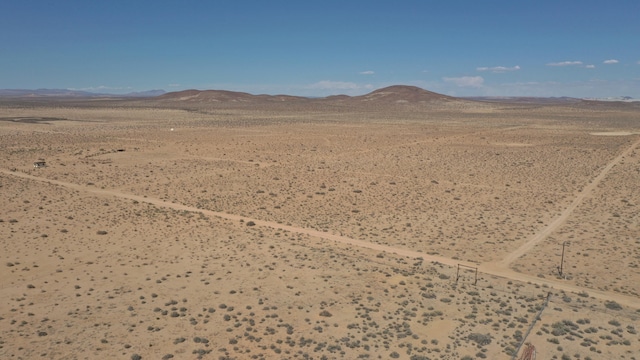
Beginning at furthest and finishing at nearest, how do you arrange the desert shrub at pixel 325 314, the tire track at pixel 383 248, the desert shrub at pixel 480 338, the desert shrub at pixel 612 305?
the tire track at pixel 383 248
the desert shrub at pixel 612 305
the desert shrub at pixel 325 314
the desert shrub at pixel 480 338

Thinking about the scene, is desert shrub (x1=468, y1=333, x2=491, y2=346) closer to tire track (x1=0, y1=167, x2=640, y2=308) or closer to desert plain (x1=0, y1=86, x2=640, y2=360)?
desert plain (x1=0, y1=86, x2=640, y2=360)

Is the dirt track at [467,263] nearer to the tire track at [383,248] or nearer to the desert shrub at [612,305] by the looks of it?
the tire track at [383,248]

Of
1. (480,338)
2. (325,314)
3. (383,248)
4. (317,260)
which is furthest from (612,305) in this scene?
(317,260)

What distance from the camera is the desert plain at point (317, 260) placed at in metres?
11.0

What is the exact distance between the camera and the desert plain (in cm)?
1102

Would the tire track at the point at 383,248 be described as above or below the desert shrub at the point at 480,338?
above

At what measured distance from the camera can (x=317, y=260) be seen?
1606 cm

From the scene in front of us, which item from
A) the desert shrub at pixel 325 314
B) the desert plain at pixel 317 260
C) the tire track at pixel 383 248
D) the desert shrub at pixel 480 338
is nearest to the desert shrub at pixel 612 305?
the desert plain at pixel 317 260

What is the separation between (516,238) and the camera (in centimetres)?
1870

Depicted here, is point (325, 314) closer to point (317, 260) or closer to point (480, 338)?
point (480, 338)

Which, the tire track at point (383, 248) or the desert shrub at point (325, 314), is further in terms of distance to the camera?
the tire track at point (383, 248)

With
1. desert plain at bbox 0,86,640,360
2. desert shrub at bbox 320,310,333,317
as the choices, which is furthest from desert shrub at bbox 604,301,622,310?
desert shrub at bbox 320,310,333,317

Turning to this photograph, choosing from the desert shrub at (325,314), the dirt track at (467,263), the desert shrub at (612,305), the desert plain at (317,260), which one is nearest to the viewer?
the desert plain at (317,260)

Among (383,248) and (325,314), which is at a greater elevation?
(383,248)
